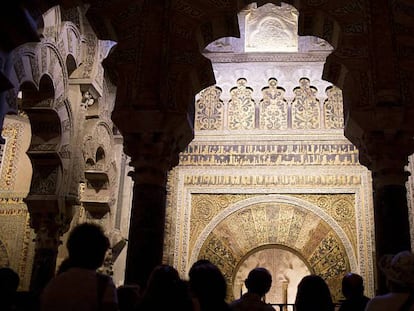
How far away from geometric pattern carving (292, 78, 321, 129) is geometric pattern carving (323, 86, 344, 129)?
18 centimetres

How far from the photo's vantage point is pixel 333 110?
396 inches

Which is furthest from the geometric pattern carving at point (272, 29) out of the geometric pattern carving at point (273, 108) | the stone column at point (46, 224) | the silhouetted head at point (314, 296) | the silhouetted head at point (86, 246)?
the silhouetted head at point (86, 246)

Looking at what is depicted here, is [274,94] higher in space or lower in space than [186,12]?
higher

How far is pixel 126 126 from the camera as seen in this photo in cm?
486

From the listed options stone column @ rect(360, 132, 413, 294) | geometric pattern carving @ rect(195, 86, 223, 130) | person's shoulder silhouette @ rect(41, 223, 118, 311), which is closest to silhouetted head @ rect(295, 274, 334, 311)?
person's shoulder silhouette @ rect(41, 223, 118, 311)

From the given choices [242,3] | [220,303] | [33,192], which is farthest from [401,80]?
[33,192]

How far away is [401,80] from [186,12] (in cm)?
233

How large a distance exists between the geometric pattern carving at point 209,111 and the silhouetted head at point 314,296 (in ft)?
25.3

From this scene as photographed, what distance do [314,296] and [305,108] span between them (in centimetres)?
792

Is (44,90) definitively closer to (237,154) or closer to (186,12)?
(186,12)

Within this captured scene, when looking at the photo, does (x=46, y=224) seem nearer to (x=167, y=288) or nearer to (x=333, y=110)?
(x=167, y=288)

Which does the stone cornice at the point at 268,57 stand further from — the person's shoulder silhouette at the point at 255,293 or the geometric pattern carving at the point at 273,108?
the person's shoulder silhouette at the point at 255,293

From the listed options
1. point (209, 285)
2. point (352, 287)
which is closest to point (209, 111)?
point (352, 287)

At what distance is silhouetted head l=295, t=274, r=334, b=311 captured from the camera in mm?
2510
